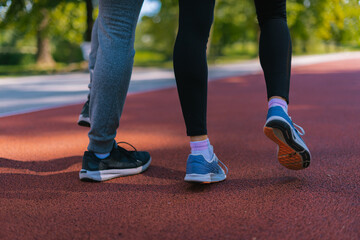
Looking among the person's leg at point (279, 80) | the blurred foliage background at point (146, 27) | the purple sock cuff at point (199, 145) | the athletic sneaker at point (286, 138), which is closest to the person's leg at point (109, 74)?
the purple sock cuff at point (199, 145)

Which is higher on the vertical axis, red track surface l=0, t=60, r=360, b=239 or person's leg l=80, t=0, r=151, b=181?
person's leg l=80, t=0, r=151, b=181

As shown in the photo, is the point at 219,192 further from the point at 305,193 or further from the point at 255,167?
the point at 255,167

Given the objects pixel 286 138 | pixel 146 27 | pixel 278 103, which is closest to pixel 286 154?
pixel 286 138

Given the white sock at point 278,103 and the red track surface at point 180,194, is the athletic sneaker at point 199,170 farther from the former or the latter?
the white sock at point 278,103

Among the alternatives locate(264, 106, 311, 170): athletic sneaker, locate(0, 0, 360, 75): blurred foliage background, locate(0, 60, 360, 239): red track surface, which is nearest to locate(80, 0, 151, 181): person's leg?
locate(0, 60, 360, 239): red track surface

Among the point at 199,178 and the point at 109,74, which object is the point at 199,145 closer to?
the point at 199,178

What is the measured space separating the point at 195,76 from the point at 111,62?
0.42 m

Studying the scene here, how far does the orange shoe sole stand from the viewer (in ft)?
5.97

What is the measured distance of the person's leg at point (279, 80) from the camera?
5.93 ft

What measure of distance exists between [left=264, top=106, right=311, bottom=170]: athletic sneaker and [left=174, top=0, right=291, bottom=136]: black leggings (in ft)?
0.51

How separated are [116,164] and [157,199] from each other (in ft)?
1.36

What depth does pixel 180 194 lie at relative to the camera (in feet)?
6.14

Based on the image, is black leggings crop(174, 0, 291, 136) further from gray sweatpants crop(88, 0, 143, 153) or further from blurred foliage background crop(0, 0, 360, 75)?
blurred foliage background crop(0, 0, 360, 75)

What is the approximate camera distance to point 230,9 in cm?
3234
